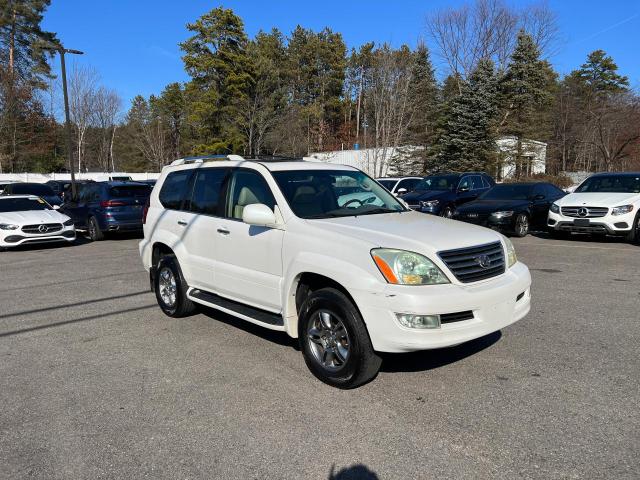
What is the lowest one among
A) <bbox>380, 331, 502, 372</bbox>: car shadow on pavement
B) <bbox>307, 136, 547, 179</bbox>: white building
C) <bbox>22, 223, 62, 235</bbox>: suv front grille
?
<bbox>380, 331, 502, 372</bbox>: car shadow on pavement

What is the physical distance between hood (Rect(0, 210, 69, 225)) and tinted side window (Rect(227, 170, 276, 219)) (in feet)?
31.5

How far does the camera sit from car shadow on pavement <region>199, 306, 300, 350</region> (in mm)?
5289

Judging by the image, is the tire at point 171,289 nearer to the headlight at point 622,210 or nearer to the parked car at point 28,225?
the parked car at point 28,225

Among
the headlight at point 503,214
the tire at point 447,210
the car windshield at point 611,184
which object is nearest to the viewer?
the car windshield at point 611,184

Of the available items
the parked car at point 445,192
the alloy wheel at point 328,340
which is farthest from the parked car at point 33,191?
the alloy wheel at point 328,340

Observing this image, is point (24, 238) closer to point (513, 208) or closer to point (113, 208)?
point (113, 208)

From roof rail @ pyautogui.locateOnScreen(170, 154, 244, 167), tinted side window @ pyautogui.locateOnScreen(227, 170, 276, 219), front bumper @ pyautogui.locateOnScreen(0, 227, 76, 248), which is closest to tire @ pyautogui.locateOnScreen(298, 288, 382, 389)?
tinted side window @ pyautogui.locateOnScreen(227, 170, 276, 219)

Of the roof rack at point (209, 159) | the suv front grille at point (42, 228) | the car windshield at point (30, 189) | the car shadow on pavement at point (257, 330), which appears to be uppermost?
the roof rack at point (209, 159)

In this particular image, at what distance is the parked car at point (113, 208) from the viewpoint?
565 inches

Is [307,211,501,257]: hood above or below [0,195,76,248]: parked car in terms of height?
above

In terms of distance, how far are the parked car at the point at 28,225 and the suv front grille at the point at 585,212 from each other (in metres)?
12.4

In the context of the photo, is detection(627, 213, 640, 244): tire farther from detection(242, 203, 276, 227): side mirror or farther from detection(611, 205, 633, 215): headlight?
detection(242, 203, 276, 227): side mirror

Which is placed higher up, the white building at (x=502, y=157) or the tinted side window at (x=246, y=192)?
the white building at (x=502, y=157)

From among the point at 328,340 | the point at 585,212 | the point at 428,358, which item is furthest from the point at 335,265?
the point at 585,212
